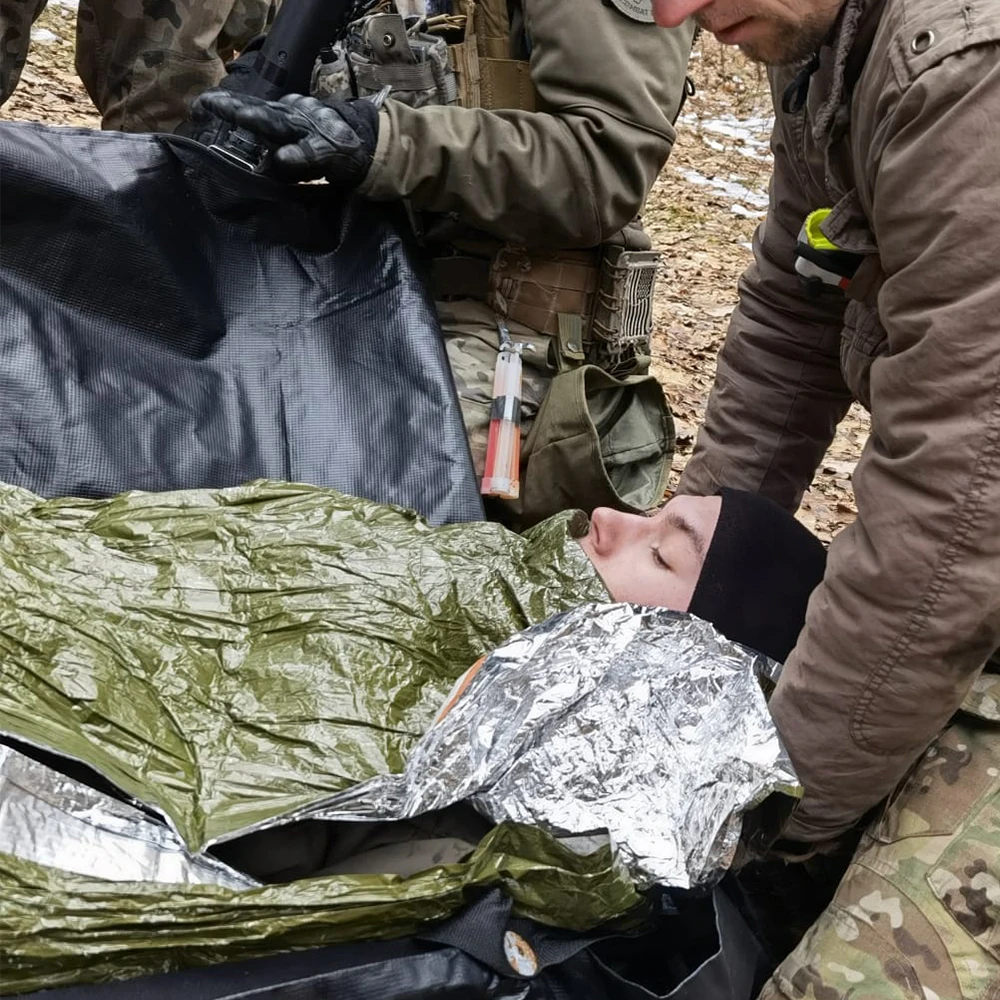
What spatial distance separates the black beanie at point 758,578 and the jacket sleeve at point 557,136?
946mm

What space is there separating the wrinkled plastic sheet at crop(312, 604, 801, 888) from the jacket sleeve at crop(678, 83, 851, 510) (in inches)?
43.2

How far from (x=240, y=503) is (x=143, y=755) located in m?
0.71

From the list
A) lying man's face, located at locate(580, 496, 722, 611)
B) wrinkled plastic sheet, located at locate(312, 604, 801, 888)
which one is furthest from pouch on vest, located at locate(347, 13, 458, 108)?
wrinkled plastic sheet, located at locate(312, 604, 801, 888)

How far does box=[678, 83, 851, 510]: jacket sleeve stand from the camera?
2.60 meters

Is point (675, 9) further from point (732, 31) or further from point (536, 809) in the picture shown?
point (536, 809)

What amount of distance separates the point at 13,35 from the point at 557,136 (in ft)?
6.79

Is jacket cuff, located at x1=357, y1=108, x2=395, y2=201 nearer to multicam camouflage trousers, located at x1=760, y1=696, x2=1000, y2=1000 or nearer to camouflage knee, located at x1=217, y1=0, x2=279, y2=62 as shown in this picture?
multicam camouflage trousers, located at x1=760, y1=696, x2=1000, y2=1000

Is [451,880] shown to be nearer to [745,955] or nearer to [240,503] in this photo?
[745,955]

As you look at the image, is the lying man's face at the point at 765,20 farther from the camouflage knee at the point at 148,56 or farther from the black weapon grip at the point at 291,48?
the camouflage knee at the point at 148,56

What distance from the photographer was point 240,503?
2.27 meters

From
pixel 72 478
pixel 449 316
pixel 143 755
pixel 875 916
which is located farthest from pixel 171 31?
pixel 875 916

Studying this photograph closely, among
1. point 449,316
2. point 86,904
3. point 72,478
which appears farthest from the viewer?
point 449,316

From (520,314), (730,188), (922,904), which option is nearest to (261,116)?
(520,314)

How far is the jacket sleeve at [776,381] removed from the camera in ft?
8.52
